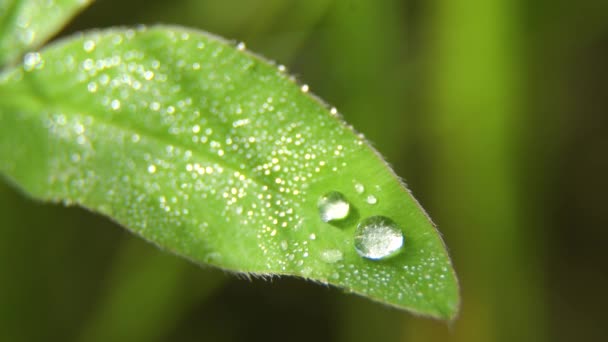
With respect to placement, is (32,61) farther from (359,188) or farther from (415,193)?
(415,193)

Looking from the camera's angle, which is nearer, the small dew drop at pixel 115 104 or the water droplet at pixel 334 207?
the water droplet at pixel 334 207

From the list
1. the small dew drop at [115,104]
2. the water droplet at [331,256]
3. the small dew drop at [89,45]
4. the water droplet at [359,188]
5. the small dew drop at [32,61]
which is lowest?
the water droplet at [331,256]

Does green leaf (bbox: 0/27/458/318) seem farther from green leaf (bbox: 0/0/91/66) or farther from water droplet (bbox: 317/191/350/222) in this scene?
green leaf (bbox: 0/0/91/66)

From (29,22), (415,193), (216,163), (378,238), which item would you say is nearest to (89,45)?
(29,22)

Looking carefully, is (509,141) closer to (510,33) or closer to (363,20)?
(510,33)

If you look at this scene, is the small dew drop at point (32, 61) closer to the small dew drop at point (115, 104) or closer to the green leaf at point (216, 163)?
the green leaf at point (216, 163)

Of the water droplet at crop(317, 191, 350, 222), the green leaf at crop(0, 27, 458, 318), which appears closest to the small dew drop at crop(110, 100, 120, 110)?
the green leaf at crop(0, 27, 458, 318)

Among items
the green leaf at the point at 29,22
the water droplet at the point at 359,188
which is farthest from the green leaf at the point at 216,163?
the green leaf at the point at 29,22

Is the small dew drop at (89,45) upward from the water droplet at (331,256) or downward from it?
upward
